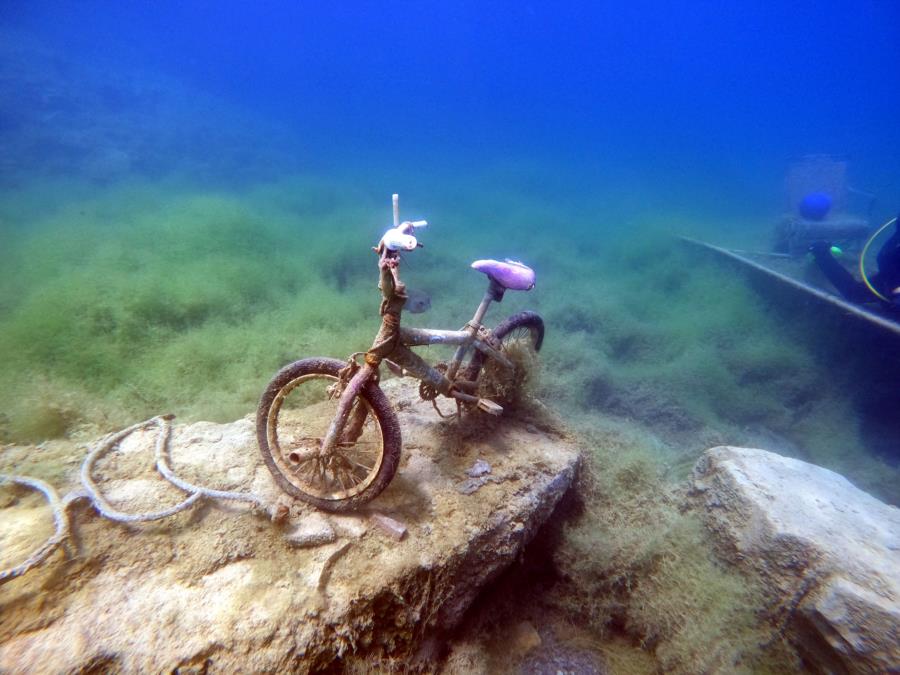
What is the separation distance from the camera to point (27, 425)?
3.32 m

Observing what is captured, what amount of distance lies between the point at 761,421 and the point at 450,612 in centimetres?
698

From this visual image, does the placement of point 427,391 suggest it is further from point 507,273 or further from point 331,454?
point 507,273

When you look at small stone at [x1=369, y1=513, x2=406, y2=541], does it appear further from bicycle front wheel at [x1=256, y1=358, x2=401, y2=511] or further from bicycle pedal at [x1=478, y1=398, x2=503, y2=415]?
bicycle pedal at [x1=478, y1=398, x2=503, y2=415]

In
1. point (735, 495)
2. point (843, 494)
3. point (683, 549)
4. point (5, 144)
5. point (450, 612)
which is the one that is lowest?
point (5, 144)

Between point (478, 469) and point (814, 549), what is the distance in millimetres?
2322

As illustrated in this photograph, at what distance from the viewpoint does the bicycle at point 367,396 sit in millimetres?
2418

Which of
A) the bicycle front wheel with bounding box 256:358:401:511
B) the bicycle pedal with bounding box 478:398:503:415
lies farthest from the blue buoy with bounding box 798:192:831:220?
the bicycle front wheel with bounding box 256:358:401:511

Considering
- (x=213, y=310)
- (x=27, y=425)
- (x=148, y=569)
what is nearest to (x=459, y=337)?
(x=148, y=569)

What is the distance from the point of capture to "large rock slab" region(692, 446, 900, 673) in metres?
2.23

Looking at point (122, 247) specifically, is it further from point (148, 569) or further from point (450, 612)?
point (450, 612)

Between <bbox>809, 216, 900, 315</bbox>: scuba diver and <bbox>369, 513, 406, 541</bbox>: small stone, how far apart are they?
335 inches

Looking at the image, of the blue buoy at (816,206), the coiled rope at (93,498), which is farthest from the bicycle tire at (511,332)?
the blue buoy at (816,206)

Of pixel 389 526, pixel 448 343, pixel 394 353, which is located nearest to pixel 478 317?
pixel 448 343

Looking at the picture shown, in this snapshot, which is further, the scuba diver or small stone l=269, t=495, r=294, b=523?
the scuba diver
